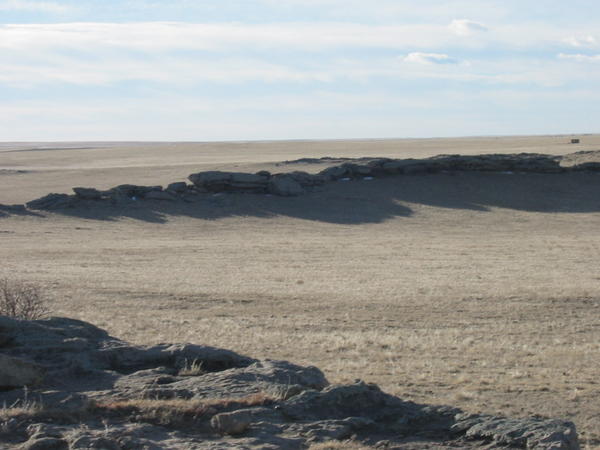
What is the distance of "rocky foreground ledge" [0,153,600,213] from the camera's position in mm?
46344

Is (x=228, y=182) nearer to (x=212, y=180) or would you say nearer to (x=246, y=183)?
(x=212, y=180)

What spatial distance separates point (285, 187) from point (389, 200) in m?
7.10

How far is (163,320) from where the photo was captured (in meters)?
17.3

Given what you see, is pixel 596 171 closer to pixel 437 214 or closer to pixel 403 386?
pixel 437 214

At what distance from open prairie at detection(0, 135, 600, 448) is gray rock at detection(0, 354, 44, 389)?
16.3 ft

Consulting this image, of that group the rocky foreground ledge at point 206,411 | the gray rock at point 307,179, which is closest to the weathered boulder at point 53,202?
the gray rock at point 307,179

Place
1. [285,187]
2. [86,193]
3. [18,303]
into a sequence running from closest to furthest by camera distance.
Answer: [18,303] < [86,193] < [285,187]

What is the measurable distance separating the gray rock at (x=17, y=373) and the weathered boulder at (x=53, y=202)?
131ft

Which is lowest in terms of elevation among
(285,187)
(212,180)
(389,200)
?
(389,200)

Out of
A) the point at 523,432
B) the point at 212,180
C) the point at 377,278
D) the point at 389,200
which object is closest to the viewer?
the point at 523,432

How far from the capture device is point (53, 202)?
45.8 meters

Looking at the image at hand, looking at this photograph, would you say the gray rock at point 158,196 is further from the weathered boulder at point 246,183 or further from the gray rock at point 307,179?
the gray rock at point 307,179

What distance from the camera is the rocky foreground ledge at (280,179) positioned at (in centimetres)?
4634

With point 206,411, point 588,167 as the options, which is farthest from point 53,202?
point 206,411
